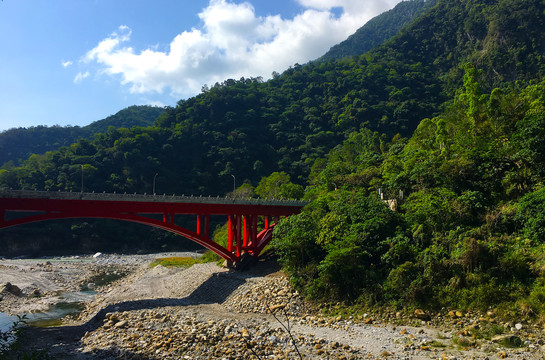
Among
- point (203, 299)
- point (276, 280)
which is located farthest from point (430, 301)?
point (203, 299)

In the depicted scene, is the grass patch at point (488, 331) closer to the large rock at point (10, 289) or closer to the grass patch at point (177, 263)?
the grass patch at point (177, 263)

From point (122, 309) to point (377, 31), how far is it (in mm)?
187408

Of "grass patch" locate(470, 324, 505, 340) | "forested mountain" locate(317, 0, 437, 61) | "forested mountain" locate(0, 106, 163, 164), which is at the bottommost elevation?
"grass patch" locate(470, 324, 505, 340)

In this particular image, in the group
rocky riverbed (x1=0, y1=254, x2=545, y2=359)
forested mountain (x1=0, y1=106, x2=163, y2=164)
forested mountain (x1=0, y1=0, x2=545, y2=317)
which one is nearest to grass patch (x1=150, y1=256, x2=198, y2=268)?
forested mountain (x1=0, y1=0, x2=545, y2=317)

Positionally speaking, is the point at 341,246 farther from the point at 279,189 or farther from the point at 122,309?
the point at 279,189

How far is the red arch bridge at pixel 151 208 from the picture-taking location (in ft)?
73.6

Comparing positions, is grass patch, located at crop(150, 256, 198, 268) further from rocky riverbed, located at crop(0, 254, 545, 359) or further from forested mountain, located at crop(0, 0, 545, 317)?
rocky riverbed, located at crop(0, 254, 545, 359)

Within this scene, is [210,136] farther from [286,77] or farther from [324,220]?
[324,220]

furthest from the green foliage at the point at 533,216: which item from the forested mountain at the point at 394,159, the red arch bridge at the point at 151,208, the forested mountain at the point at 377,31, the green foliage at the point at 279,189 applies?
the forested mountain at the point at 377,31

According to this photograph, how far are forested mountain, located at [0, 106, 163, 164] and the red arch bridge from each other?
8427cm

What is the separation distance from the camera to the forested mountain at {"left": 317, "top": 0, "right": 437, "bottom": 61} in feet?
566

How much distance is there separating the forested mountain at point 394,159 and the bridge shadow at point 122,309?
4646 millimetres

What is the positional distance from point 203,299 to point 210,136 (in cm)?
6500

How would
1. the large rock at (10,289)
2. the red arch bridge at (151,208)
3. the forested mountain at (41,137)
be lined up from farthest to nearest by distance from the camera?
1. the forested mountain at (41,137)
2. the large rock at (10,289)
3. the red arch bridge at (151,208)
